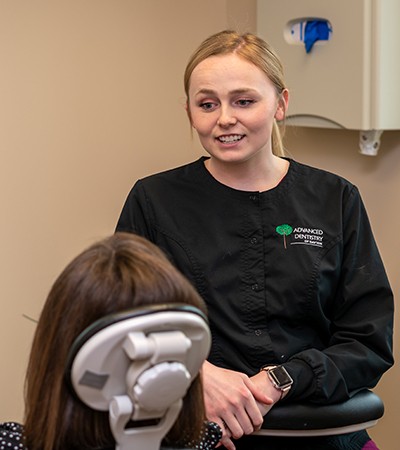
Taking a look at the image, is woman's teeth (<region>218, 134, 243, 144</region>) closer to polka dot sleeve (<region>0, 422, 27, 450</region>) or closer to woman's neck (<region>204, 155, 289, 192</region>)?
woman's neck (<region>204, 155, 289, 192</region>)

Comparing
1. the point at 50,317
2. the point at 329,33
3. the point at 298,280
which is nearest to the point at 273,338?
the point at 298,280

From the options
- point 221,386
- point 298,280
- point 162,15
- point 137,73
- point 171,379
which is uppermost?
point 162,15

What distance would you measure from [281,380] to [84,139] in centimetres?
122

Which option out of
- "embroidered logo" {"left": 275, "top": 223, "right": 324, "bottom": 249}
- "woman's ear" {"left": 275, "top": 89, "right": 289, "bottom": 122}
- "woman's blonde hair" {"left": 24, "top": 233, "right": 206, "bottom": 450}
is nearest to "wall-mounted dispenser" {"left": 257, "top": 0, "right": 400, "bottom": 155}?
"woman's ear" {"left": 275, "top": 89, "right": 289, "bottom": 122}

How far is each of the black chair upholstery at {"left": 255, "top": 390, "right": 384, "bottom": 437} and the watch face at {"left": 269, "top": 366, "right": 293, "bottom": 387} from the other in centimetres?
4

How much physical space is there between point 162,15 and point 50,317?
1792mm

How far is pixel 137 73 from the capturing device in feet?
8.45

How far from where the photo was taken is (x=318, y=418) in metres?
1.46

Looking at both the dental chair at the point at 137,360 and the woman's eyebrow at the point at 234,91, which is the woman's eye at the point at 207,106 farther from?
the dental chair at the point at 137,360

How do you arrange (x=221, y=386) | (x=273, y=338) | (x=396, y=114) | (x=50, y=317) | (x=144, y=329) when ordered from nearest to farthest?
(x=144, y=329)
(x=50, y=317)
(x=221, y=386)
(x=273, y=338)
(x=396, y=114)

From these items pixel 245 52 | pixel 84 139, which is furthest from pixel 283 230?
pixel 84 139

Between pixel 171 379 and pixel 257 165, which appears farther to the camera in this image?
pixel 257 165

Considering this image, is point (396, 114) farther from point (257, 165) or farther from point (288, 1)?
point (257, 165)

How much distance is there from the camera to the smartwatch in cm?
150
